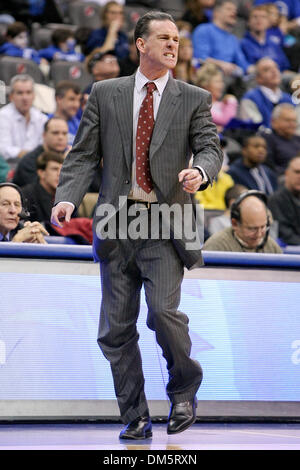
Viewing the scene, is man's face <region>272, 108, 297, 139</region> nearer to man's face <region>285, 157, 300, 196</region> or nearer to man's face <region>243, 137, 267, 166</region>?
man's face <region>243, 137, 267, 166</region>

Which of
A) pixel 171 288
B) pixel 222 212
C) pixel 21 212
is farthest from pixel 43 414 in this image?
pixel 222 212

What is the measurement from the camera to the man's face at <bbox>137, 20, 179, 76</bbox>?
11.7ft

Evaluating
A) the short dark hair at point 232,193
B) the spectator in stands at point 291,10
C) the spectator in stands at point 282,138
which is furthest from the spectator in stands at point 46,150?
the spectator in stands at point 291,10

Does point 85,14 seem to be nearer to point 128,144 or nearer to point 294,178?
point 294,178

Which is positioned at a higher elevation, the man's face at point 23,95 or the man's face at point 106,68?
the man's face at point 106,68

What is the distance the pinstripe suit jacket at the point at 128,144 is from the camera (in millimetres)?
3605

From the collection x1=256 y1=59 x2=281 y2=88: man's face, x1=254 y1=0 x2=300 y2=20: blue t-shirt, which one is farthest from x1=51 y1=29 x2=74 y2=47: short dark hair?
x1=254 y1=0 x2=300 y2=20: blue t-shirt

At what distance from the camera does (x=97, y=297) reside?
176 inches

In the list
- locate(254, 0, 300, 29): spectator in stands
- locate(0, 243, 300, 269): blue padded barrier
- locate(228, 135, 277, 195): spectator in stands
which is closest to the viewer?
locate(0, 243, 300, 269): blue padded barrier

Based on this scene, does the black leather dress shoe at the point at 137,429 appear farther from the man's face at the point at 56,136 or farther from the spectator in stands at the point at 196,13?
the spectator in stands at the point at 196,13

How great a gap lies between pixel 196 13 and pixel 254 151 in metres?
3.57

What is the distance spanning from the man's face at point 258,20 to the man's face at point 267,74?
4.42 feet

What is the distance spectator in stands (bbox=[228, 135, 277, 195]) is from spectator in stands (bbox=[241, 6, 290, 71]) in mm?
3507

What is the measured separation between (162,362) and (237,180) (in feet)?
12.4
